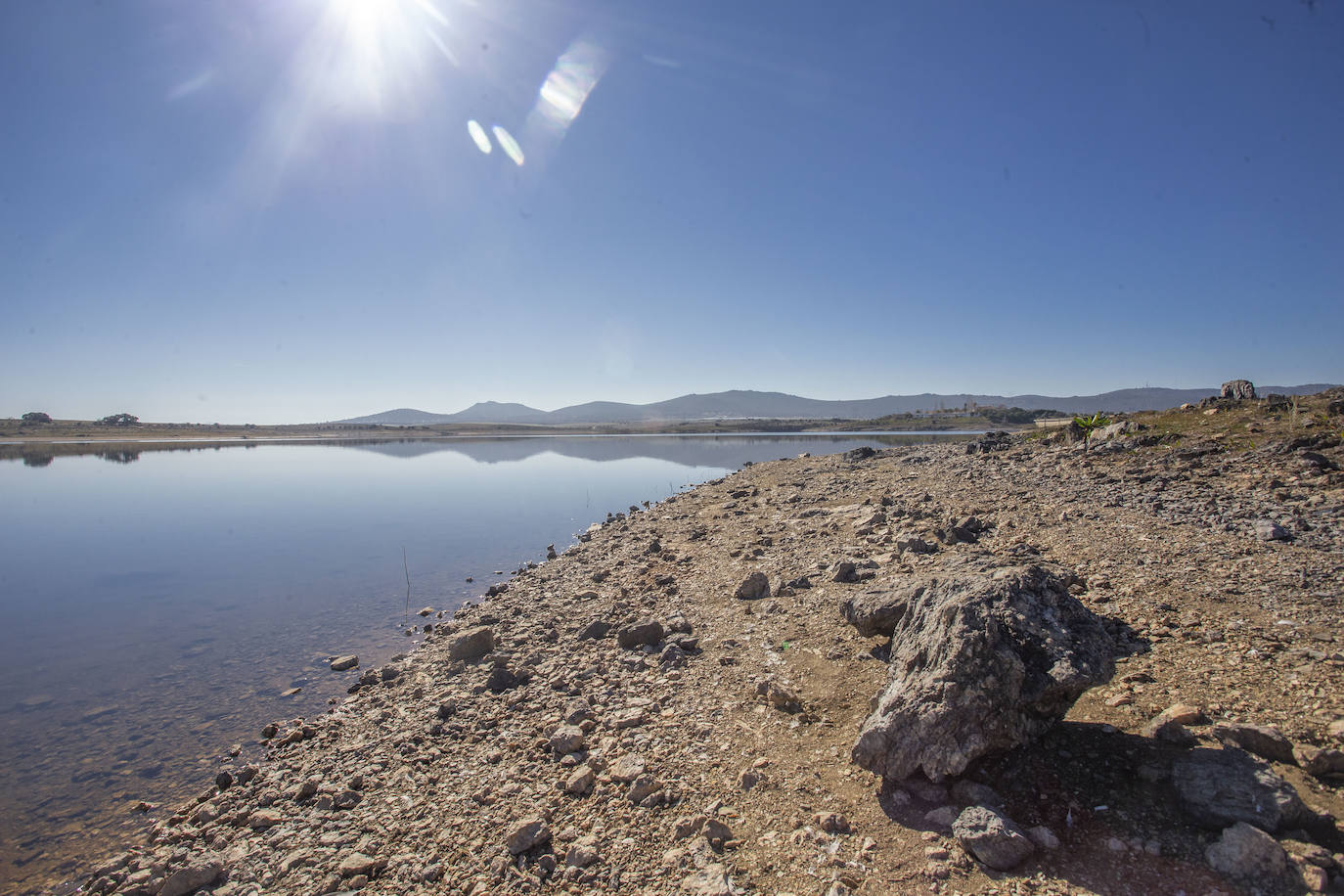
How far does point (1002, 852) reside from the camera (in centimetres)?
346

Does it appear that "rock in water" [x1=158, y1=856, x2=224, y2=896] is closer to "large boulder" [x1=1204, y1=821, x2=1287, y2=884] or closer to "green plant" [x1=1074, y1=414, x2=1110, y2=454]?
"large boulder" [x1=1204, y1=821, x2=1287, y2=884]

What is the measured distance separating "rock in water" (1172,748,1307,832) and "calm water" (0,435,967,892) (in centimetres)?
964

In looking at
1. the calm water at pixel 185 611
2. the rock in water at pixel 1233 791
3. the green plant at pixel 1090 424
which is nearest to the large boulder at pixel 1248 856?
the rock in water at pixel 1233 791

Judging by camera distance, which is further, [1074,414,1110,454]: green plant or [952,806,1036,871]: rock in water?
[1074,414,1110,454]: green plant

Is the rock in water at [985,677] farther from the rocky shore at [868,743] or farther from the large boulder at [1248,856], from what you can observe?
the large boulder at [1248,856]

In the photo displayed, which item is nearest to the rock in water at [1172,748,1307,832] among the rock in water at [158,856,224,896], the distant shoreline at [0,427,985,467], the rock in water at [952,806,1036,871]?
the rock in water at [952,806,1036,871]

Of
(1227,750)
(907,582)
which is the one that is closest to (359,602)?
(907,582)

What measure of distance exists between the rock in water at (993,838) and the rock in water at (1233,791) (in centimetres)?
105

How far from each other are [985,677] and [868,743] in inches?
41.0

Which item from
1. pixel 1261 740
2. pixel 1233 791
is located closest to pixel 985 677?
pixel 1233 791

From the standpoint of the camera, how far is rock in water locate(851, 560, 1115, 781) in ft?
13.2

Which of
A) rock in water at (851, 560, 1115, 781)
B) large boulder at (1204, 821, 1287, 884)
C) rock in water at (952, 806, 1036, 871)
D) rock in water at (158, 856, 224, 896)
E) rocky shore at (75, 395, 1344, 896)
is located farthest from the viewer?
rock in water at (158, 856, 224, 896)

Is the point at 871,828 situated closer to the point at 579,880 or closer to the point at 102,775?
the point at 579,880

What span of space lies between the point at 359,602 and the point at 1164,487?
59.8 feet
